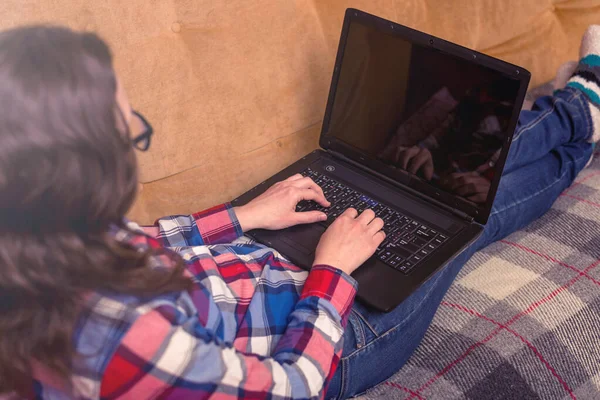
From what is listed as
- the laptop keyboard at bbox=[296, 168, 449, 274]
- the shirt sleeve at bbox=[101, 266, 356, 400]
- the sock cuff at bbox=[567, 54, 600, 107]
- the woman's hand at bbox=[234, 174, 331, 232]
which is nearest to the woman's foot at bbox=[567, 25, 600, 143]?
the sock cuff at bbox=[567, 54, 600, 107]

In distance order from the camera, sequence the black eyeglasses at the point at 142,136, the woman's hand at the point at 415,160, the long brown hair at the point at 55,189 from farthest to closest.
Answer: the woman's hand at the point at 415,160
the black eyeglasses at the point at 142,136
the long brown hair at the point at 55,189

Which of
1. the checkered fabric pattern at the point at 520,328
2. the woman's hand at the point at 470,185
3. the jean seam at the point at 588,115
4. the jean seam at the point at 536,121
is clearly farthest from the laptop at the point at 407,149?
the jean seam at the point at 588,115

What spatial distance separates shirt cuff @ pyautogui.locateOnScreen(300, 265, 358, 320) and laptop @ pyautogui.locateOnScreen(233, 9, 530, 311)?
0.07 m

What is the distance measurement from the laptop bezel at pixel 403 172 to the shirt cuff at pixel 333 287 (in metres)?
0.29

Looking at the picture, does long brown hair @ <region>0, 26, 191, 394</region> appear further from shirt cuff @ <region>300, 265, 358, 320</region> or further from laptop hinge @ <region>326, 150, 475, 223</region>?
laptop hinge @ <region>326, 150, 475, 223</region>

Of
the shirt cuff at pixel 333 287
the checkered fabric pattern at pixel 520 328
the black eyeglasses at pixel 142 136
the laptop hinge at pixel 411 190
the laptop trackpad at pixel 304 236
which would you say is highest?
the black eyeglasses at pixel 142 136

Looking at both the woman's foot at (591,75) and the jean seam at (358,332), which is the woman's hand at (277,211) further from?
the woman's foot at (591,75)

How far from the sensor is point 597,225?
3.79ft

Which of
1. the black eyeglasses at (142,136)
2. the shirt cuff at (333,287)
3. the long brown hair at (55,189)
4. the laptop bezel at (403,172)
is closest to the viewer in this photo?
the long brown hair at (55,189)

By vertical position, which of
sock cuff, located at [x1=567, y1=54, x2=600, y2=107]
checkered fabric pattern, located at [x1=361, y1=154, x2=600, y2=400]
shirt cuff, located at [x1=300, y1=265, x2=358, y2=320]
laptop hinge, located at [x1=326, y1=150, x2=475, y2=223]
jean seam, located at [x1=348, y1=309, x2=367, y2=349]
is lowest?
checkered fabric pattern, located at [x1=361, y1=154, x2=600, y2=400]

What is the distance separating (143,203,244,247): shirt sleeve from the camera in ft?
3.21

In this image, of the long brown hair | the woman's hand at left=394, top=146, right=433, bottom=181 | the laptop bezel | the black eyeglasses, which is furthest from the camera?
the woman's hand at left=394, top=146, right=433, bottom=181

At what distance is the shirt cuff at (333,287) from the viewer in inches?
32.8

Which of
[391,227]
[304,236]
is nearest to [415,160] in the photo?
[391,227]
